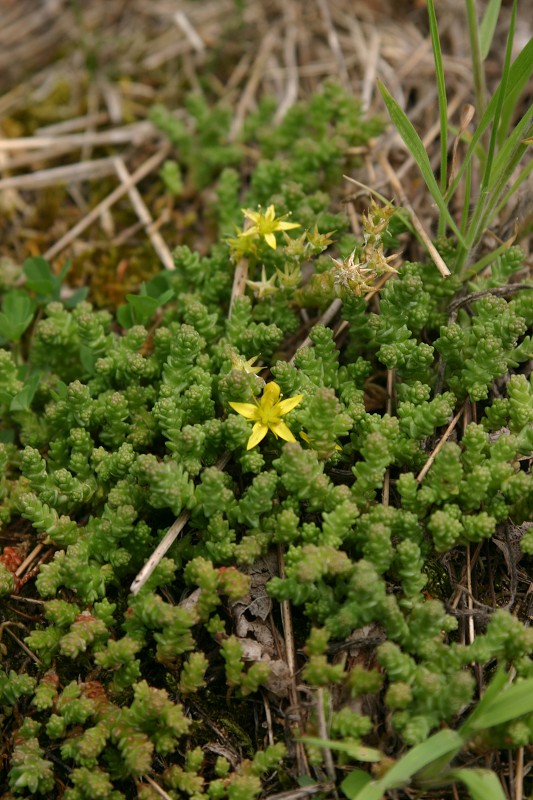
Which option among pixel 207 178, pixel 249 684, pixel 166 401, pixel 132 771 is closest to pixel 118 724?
pixel 132 771

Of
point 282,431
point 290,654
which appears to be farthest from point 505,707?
point 282,431

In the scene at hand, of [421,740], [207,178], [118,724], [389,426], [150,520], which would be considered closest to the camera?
[421,740]

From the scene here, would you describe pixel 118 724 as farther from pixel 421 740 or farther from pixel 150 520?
pixel 421 740

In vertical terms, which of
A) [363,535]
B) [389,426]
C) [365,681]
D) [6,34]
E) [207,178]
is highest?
[6,34]

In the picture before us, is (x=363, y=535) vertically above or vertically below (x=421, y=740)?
above

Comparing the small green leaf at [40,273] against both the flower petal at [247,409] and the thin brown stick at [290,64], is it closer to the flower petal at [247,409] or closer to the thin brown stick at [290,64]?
the flower petal at [247,409]

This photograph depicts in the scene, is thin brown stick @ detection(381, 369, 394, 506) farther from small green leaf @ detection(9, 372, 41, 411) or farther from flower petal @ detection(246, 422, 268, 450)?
small green leaf @ detection(9, 372, 41, 411)

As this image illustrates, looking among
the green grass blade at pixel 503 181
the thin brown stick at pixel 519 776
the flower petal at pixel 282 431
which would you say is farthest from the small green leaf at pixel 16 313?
the thin brown stick at pixel 519 776
